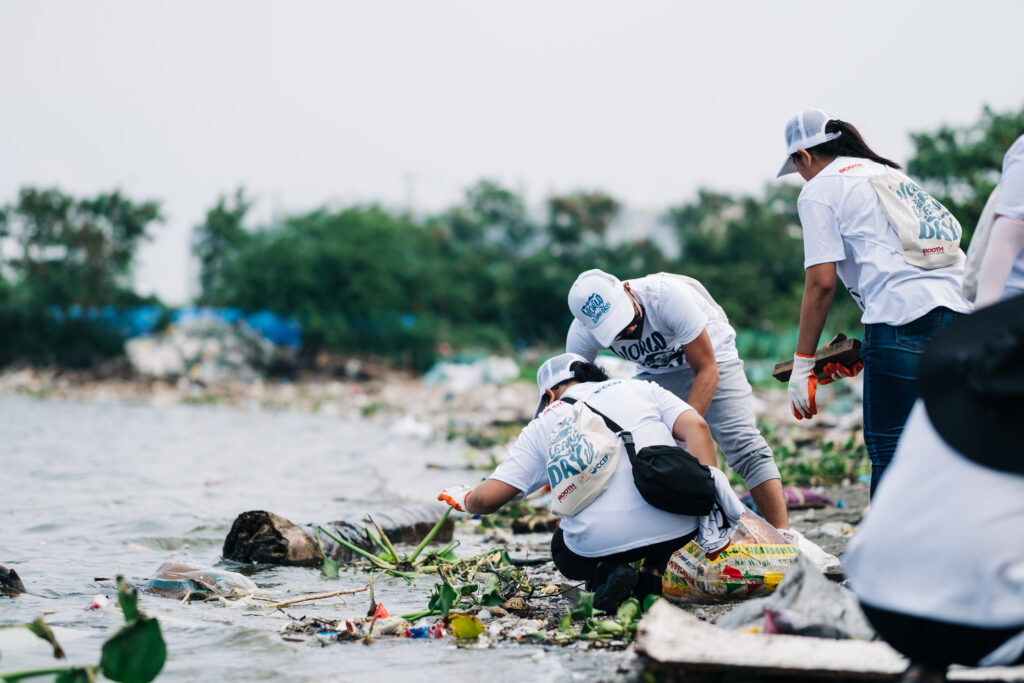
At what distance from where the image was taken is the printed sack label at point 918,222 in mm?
3182

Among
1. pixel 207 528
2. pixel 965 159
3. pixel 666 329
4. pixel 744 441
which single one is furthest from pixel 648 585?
pixel 965 159

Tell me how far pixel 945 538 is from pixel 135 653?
184 centimetres

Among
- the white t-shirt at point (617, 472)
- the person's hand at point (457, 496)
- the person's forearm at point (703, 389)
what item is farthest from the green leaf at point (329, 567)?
the person's forearm at point (703, 389)

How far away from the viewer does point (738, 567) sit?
3.38 meters

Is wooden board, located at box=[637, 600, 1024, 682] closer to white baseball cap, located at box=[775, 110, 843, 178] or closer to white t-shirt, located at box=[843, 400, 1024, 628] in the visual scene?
white t-shirt, located at box=[843, 400, 1024, 628]

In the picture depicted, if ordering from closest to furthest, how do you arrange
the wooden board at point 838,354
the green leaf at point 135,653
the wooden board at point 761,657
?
the wooden board at point 761,657 < the green leaf at point 135,653 < the wooden board at point 838,354

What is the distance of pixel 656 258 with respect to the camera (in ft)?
103

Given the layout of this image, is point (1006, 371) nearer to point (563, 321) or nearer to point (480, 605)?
point (480, 605)

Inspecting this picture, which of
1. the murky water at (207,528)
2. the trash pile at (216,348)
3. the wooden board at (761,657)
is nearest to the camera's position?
the wooden board at (761,657)

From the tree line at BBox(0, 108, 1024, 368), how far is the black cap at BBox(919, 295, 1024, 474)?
23501 millimetres

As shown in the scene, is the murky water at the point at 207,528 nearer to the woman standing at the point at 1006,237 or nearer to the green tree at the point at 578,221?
the woman standing at the point at 1006,237

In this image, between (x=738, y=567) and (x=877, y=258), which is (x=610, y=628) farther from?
(x=877, y=258)

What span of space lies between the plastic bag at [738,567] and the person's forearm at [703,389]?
0.64 metres

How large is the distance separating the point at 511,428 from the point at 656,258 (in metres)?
20.0
